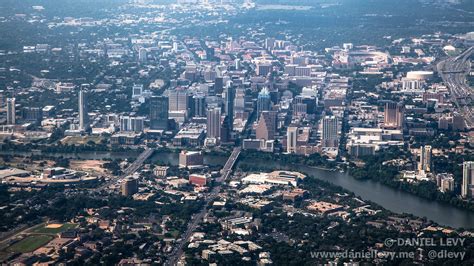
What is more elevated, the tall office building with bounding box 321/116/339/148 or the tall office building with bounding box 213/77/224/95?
the tall office building with bounding box 213/77/224/95

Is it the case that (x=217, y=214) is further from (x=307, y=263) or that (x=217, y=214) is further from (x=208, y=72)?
(x=208, y=72)

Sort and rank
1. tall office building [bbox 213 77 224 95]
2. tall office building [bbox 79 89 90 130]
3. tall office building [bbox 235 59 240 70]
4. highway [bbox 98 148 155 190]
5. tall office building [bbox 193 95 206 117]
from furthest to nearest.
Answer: tall office building [bbox 235 59 240 70] < tall office building [bbox 213 77 224 95] < tall office building [bbox 193 95 206 117] < tall office building [bbox 79 89 90 130] < highway [bbox 98 148 155 190]

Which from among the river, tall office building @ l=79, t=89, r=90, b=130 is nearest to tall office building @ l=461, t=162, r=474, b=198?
the river

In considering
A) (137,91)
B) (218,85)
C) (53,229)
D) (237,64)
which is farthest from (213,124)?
(237,64)

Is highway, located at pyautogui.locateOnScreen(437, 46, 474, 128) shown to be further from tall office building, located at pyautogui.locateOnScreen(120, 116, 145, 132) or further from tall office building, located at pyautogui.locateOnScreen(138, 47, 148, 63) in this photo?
tall office building, located at pyautogui.locateOnScreen(138, 47, 148, 63)

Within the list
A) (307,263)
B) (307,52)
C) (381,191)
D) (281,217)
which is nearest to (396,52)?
(307,52)
